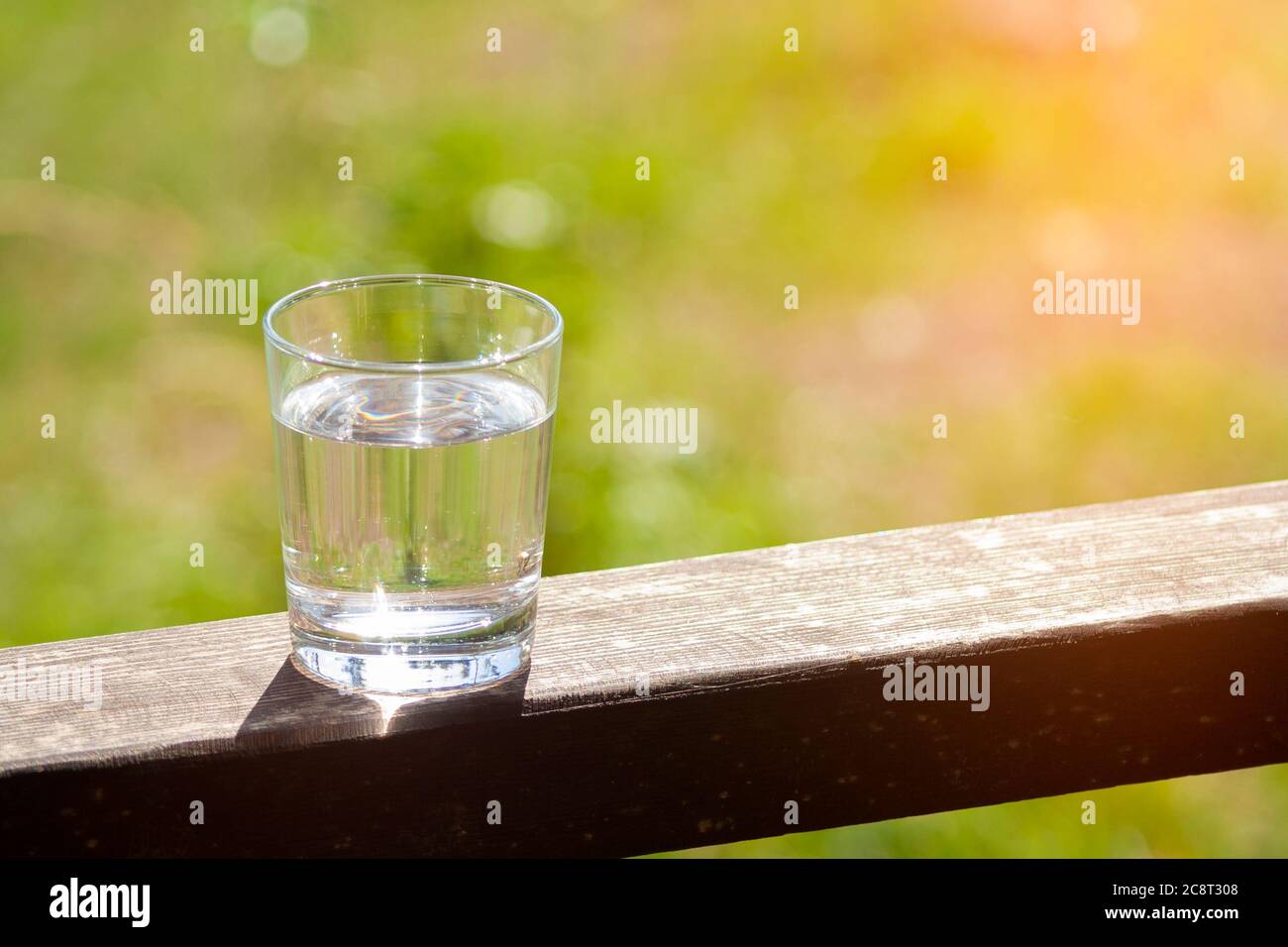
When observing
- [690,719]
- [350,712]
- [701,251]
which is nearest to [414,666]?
[350,712]

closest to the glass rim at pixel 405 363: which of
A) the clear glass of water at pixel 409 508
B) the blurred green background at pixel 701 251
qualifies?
the clear glass of water at pixel 409 508

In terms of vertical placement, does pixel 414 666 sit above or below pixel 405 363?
below

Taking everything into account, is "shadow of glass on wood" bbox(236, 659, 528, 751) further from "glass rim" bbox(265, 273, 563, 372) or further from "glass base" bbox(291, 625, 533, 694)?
"glass rim" bbox(265, 273, 563, 372)

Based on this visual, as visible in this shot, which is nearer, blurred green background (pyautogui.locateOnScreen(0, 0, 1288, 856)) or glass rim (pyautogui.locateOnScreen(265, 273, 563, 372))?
glass rim (pyautogui.locateOnScreen(265, 273, 563, 372))

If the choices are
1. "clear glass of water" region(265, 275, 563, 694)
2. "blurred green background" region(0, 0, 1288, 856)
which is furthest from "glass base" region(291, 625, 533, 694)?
"blurred green background" region(0, 0, 1288, 856)

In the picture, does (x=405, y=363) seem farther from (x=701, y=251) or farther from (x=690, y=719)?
(x=701, y=251)

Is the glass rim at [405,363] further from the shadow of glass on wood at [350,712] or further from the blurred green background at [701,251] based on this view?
the blurred green background at [701,251]
